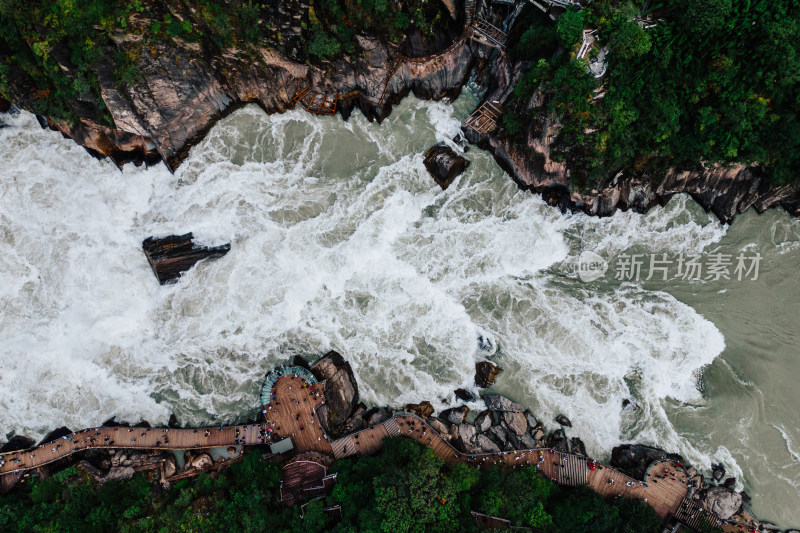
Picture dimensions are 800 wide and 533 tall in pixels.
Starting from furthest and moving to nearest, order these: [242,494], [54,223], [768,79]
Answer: [54,223] → [242,494] → [768,79]

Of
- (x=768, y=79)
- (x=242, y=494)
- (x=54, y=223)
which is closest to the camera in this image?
(x=768, y=79)

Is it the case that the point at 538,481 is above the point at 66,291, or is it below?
below

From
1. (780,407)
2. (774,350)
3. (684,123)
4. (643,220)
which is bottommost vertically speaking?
(780,407)

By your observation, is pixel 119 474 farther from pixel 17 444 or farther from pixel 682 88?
pixel 682 88

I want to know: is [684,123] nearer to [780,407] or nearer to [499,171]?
[499,171]

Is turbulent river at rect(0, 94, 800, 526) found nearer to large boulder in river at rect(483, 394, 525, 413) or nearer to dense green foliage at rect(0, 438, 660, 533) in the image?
large boulder in river at rect(483, 394, 525, 413)

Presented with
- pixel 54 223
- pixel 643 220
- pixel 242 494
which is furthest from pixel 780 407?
pixel 54 223

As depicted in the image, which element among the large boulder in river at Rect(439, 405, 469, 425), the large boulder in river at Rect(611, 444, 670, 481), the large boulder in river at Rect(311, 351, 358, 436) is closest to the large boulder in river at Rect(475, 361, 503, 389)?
the large boulder in river at Rect(439, 405, 469, 425)
